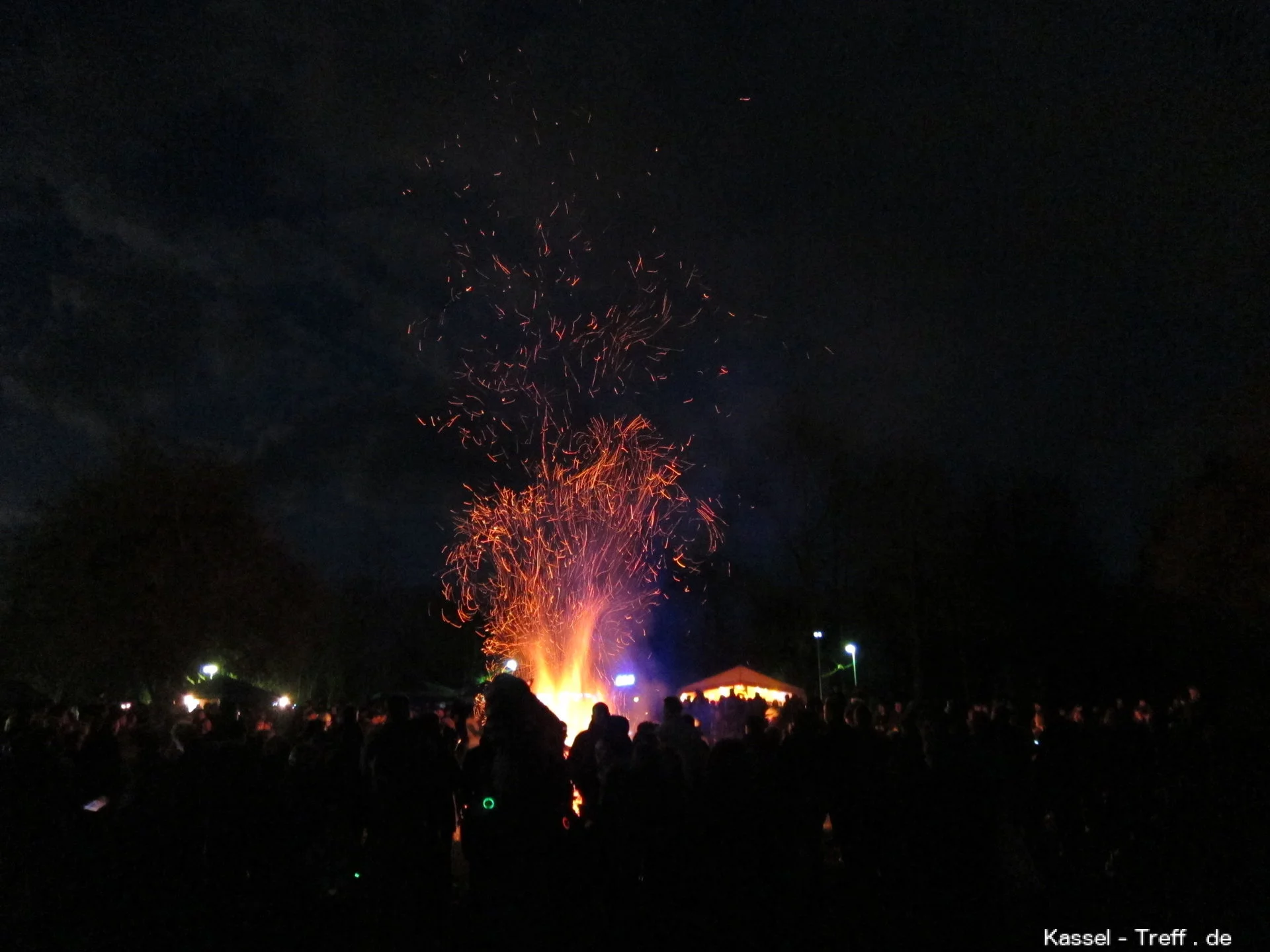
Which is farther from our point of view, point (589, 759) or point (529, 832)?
point (589, 759)

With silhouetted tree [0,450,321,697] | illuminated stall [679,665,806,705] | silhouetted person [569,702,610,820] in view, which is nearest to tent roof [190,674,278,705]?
silhouetted tree [0,450,321,697]

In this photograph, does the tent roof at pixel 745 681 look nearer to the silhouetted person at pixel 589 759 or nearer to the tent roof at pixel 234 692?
the tent roof at pixel 234 692

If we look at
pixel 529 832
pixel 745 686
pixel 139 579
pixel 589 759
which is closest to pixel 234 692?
pixel 139 579

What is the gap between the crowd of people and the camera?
686cm

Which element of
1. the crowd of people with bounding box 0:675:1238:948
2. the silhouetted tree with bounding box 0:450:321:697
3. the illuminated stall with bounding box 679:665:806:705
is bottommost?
Result: the crowd of people with bounding box 0:675:1238:948

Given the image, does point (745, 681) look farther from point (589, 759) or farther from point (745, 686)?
point (589, 759)


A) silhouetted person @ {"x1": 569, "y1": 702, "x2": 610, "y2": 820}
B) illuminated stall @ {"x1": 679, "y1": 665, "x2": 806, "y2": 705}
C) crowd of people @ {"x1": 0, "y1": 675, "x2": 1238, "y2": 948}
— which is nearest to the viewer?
crowd of people @ {"x1": 0, "y1": 675, "x2": 1238, "y2": 948}

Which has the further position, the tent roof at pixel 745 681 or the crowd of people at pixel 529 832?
the tent roof at pixel 745 681

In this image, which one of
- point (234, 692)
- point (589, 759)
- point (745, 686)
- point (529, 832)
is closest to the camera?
point (529, 832)

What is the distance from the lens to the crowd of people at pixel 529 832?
6.86 m

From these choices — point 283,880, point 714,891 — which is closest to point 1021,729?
point 714,891

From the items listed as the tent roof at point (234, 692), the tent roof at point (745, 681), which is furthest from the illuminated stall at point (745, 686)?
the tent roof at point (234, 692)

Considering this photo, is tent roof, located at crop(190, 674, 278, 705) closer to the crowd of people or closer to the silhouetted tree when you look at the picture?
the silhouetted tree

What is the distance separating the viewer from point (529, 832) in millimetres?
6672
